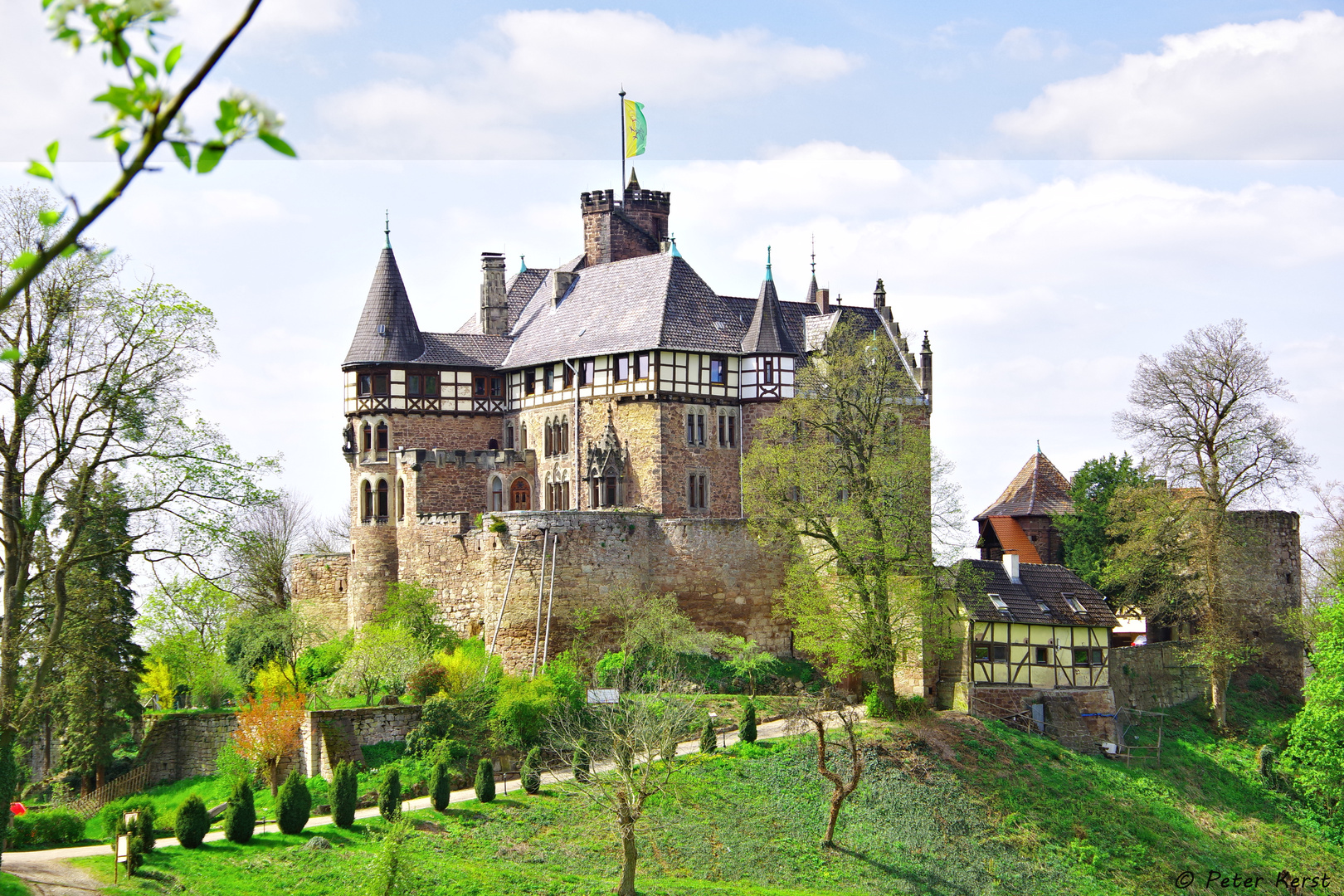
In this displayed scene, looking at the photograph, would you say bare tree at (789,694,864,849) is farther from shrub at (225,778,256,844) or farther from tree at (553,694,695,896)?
shrub at (225,778,256,844)

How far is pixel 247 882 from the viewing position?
2642 cm

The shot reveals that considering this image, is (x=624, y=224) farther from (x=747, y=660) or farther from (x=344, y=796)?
(x=344, y=796)

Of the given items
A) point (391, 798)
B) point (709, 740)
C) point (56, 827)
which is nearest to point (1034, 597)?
point (709, 740)

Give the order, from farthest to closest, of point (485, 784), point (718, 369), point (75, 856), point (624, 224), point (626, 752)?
point (624, 224) → point (718, 369) → point (485, 784) → point (626, 752) → point (75, 856)

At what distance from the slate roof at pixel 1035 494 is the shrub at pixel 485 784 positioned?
29884 millimetres

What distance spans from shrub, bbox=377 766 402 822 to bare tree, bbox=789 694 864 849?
10.0m

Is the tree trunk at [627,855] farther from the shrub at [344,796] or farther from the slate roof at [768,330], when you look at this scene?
the slate roof at [768,330]

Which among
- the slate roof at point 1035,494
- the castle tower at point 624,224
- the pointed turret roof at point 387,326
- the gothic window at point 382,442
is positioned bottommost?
the slate roof at point 1035,494

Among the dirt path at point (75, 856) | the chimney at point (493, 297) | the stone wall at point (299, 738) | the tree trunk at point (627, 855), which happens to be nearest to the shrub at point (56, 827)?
the dirt path at point (75, 856)

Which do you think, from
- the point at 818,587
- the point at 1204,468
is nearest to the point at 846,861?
the point at 818,587

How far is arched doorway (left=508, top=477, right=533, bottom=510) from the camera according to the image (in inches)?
2032

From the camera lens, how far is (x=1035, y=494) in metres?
56.6

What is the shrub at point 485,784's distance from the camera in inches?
1282

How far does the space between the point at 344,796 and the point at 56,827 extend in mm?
6063
